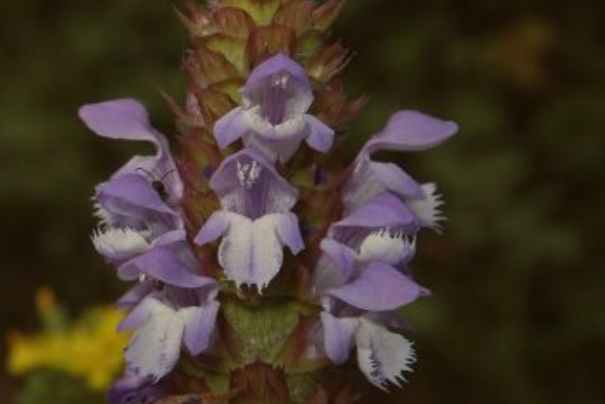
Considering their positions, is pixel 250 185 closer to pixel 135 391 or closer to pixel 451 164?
pixel 135 391

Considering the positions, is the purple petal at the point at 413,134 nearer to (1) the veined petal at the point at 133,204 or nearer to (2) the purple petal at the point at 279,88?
(2) the purple petal at the point at 279,88

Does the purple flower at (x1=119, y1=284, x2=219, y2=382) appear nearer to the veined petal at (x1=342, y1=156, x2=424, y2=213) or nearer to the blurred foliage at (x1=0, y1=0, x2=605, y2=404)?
the veined petal at (x1=342, y1=156, x2=424, y2=213)

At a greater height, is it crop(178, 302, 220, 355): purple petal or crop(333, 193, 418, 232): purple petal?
crop(333, 193, 418, 232): purple petal

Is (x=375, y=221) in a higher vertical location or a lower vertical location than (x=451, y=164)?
higher

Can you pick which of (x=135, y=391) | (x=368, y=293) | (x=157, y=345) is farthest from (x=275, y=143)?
(x=135, y=391)

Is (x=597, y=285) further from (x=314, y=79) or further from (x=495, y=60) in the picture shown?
(x=314, y=79)

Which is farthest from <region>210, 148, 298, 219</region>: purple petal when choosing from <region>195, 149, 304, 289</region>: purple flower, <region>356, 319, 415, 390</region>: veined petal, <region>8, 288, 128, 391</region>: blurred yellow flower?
<region>8, 288, 128, 391</region>: blurred yellow flower
